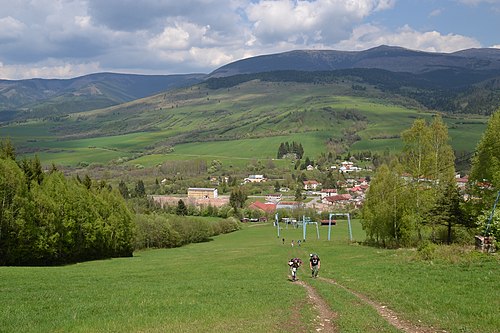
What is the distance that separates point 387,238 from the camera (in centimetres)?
5219

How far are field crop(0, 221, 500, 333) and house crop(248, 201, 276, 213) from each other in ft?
370

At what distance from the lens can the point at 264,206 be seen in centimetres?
15125

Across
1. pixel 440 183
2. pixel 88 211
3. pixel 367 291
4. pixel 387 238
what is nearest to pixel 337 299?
pixel 367 291

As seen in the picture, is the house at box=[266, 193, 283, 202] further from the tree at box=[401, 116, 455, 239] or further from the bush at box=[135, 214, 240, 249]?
the tree at box=[401, 116, 455, 239]

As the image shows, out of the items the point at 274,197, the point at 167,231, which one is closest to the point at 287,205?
the point at 274,197

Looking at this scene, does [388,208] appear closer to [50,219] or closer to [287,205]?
[50,219]

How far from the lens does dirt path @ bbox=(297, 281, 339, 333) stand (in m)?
16.6

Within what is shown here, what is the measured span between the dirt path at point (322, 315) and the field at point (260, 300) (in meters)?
0.18

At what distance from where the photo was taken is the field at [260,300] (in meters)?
16.6

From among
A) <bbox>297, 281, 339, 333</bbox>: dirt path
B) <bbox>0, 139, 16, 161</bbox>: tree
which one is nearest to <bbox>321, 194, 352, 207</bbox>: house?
<bbox>0, 139, 16, 161</bbox>: tree

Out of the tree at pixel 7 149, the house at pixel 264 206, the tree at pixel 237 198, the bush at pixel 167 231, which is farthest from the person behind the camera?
the tree at pixel 237 198

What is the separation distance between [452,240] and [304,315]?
3301 centimetres

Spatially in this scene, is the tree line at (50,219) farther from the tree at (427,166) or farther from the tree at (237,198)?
the tree at (237,198)

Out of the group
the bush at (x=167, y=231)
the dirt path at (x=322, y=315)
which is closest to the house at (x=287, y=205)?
the bush at (x=167, y=231)
